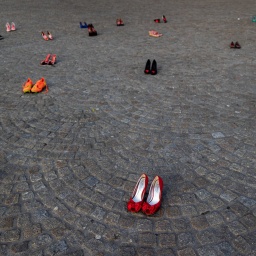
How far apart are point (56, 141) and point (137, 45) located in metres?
6.18

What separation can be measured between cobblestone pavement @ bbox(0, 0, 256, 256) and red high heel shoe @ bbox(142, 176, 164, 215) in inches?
3.9

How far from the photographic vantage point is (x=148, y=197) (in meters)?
3.59

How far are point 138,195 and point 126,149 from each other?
1.11 meters

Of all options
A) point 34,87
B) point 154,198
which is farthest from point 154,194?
point 34,87

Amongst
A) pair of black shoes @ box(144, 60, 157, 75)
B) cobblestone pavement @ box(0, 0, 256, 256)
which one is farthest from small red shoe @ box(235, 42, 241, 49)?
pair of black shoes @ box(144, 60, 157, 75)

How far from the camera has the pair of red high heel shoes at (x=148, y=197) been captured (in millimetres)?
3406

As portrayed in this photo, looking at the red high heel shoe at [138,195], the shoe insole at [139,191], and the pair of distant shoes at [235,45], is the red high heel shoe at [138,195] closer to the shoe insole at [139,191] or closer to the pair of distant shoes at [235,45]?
the shoe insole at [139,191]

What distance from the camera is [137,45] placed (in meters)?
9.93

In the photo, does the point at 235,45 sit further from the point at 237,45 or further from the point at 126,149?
the point at 126,149

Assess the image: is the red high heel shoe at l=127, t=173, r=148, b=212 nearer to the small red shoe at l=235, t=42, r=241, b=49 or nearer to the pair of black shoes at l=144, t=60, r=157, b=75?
the pair of black shoes at l=144, t=60, r=157, b=75

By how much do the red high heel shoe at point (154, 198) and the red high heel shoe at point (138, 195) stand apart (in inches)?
2.9

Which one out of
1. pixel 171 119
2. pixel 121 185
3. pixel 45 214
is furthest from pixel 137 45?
pixel 45 214

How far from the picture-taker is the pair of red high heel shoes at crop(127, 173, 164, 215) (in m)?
3.41

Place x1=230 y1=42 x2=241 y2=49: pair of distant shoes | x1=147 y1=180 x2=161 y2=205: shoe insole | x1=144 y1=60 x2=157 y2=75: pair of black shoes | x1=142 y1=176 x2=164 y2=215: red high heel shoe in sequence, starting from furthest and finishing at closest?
x1=230 y1=42 x2=241 y2=49: pair of distant shoes → x1=144 y1=60 x2=157 y2=75: pair of black shoes → x1=147 y1=180 x2=161 y2=205: shoe insole → x1=142 y1=176 x2=164 y2=215: red high heel shoe
